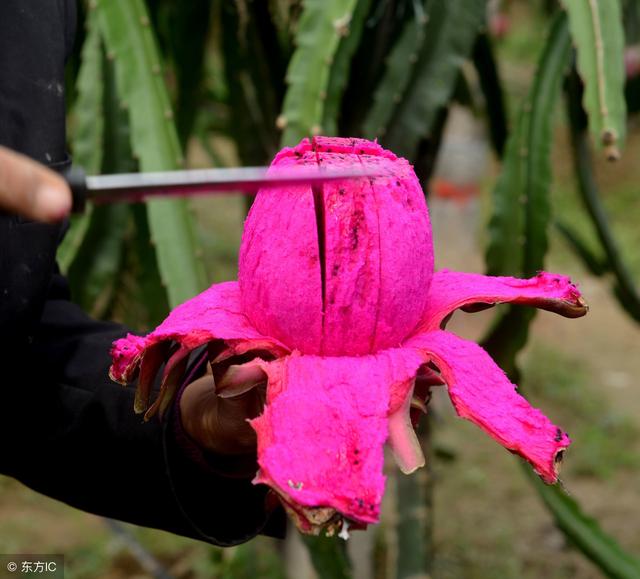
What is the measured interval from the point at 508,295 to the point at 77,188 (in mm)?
302

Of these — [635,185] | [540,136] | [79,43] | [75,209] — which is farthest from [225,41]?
[635,185]

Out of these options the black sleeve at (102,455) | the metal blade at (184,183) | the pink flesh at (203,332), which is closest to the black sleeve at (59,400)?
the black sleeve at (102,455)

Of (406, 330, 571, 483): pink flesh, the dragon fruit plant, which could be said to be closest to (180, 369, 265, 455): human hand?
the dragon fruit plant

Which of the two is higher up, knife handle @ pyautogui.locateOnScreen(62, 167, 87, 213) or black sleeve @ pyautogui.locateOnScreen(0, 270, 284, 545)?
knife handle @ pyautogui.locateOnScreen(62, 167, 87, 213)

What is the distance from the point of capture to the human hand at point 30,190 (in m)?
0.48

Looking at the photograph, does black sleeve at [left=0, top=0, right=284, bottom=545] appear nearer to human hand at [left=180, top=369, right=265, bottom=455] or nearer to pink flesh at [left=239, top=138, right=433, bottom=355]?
human hand at [left=180, top=369, right=265, bottom=455]

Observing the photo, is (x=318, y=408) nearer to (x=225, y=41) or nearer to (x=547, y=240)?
(x=547, y=240)

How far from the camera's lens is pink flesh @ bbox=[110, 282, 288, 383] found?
631 mm

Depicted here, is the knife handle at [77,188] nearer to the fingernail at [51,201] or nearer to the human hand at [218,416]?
the fingernail at [51,201]

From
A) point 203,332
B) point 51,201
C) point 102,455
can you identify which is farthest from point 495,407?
point 102,455

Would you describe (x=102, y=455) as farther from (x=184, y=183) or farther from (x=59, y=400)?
(x=184, y=183)

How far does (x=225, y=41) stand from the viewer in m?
1.83

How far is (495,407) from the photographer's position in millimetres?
614

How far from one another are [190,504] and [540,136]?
2.89ft
